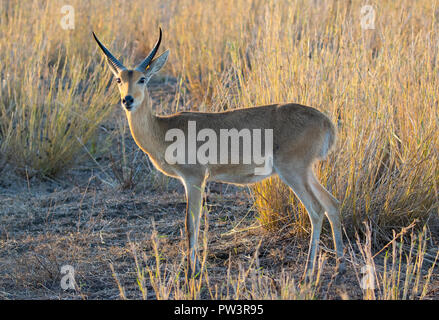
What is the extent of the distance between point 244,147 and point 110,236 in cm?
174

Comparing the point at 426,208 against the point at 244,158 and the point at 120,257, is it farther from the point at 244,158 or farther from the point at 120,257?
the point at 120,257

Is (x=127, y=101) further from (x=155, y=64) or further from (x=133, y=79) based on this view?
(x=155, y=64)

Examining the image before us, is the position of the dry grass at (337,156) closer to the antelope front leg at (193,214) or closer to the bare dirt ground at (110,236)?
the bare dirt ground at (110,236)

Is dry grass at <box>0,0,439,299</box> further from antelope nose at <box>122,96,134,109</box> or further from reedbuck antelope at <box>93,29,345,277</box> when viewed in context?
antelope nose at <box>122,96,134,109</box>

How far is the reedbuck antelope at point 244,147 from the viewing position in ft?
16.5

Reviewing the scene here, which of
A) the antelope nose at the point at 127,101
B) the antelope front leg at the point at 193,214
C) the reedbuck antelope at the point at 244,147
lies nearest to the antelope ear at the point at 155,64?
the reedbuck antelope at the point at 244,147

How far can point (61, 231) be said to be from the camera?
6.26 meters

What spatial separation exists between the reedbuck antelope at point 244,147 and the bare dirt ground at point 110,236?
0.40 meters

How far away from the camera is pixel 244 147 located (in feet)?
17.0

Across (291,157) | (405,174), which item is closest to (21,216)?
(291,157)

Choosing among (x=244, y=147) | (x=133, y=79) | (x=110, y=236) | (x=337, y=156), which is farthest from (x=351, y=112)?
(x=110, y=236)
